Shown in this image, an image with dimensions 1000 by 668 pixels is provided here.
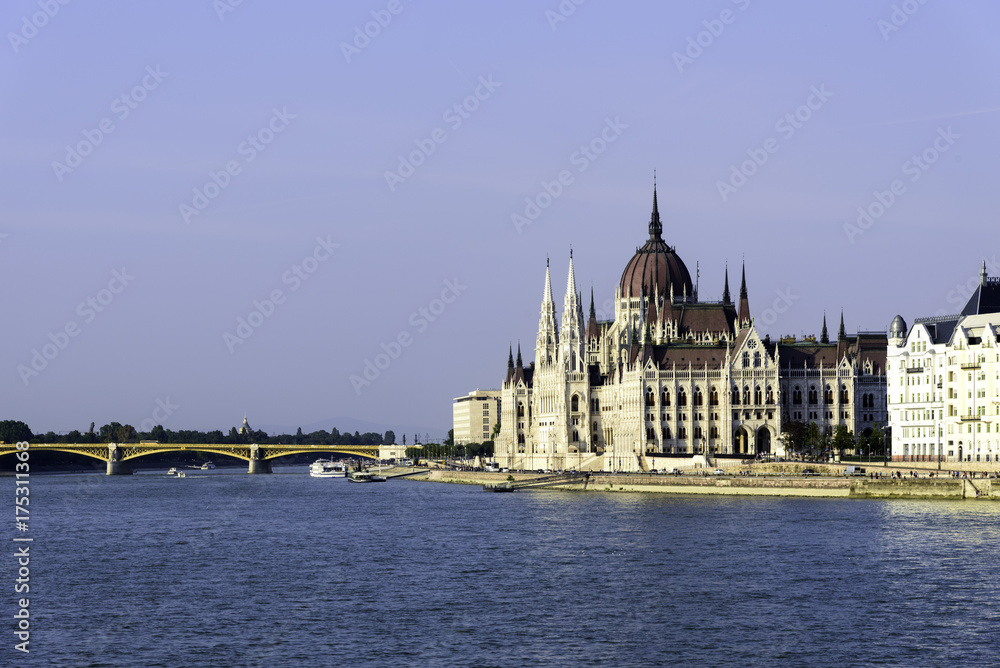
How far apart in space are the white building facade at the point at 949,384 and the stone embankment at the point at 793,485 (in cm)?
→ 1108

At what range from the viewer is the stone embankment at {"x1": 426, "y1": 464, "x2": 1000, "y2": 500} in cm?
11450

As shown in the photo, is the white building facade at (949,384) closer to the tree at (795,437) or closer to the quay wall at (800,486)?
the quay wall at (800,486)

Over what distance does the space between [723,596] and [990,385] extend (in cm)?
7234

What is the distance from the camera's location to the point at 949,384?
133750 millimetres

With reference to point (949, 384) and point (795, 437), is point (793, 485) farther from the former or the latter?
point (795, 437)

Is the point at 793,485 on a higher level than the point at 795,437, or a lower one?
lower

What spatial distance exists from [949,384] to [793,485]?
18.0 metres

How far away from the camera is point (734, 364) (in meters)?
183

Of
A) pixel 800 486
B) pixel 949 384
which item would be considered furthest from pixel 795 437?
pixel 800 486

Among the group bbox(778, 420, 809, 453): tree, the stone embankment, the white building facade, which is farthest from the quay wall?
bbox(778, 420, 809, 453): tree

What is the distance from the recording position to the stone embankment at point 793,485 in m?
114

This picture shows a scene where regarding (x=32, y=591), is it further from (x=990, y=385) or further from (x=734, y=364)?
(x=734, y=364)

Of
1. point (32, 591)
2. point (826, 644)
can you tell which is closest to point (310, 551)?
point (32, 591)

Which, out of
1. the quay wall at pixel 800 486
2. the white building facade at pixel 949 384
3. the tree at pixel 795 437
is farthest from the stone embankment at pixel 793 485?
the tree at pixel 795 437
